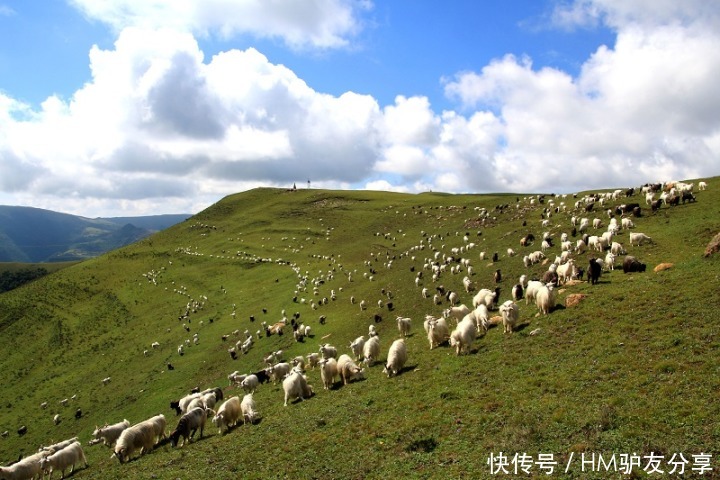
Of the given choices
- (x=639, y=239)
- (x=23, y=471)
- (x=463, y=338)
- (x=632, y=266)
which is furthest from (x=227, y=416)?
(x=639, y=239)

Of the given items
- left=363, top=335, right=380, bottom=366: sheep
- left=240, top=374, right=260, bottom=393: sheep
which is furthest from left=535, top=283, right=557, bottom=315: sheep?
left=240, top=374, right=260, bottom=393: sheep

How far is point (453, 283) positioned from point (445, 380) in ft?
95.1

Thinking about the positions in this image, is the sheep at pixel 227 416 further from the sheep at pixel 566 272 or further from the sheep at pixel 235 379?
the sheep at pixel 566 272

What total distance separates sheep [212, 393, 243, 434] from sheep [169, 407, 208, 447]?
866mm

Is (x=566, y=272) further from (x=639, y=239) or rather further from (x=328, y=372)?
(x=328, y=372)

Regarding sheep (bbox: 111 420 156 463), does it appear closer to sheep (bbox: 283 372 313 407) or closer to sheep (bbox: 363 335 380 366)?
sheep (bbox: 283 372 313 407)

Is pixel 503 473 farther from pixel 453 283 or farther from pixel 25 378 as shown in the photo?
pixel 25 378

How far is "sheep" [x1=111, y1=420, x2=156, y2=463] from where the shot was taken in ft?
72.3

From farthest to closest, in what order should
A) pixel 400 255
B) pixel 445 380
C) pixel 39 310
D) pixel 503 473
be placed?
pixel 39 310, pixel 400 255, pixel 445 380, pixel 503 473

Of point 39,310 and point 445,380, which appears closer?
point 445,380

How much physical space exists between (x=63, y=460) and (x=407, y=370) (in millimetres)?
20826

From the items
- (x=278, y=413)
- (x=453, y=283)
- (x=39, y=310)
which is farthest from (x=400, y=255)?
(x=39, y=310)

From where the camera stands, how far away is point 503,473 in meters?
12.7

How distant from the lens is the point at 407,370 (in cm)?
2430
